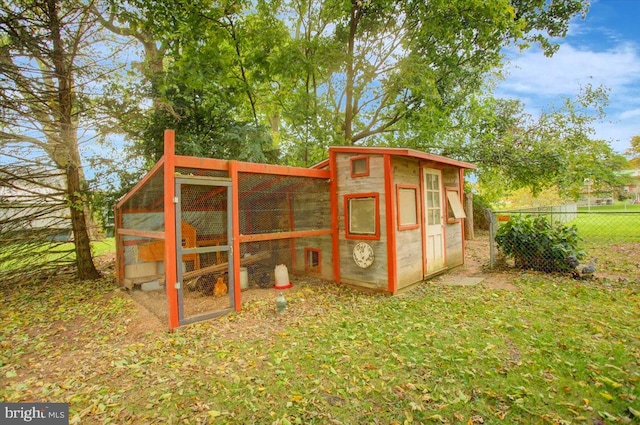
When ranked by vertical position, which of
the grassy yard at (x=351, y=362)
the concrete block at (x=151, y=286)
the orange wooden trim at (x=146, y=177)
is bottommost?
the grassy yard at (x=351, y=362)

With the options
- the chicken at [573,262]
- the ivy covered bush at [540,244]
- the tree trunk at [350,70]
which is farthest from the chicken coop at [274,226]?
the tree trunk at [350,70]

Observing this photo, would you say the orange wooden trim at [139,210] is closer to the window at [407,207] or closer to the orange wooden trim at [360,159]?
the orange wooden trim at [360,159]

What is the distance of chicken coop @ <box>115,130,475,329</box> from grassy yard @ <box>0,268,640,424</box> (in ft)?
2.62

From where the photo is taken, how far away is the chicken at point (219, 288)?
5602 millimetres

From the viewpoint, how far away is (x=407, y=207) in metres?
5.97

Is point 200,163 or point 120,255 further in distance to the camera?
point 120,255

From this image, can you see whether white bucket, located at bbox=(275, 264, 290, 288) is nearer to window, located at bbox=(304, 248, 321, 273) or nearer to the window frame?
window, located at bbox=(304, 248, 321, 273)

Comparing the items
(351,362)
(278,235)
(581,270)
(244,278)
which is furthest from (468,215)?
(351,362)

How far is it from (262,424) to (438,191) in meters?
6.10

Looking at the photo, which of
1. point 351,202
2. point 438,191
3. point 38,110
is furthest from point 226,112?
point 438,191

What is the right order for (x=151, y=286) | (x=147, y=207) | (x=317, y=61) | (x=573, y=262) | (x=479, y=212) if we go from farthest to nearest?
(x=479, y=212), (x=317, y=61), (x=151, y=286), (x=573, y=262), (x=147, y=207)

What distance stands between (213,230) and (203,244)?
1.52 feet

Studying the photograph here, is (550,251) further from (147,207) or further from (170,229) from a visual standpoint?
(147,207)

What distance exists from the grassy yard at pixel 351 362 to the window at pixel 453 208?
2457 mm
